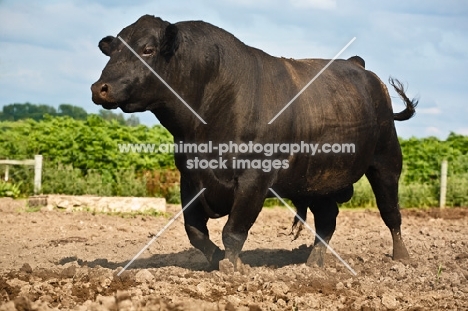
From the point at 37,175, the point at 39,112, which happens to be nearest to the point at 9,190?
the point at 37,175

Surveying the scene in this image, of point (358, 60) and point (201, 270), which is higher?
point (358, 60)

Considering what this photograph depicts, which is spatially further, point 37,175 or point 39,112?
point 39,112

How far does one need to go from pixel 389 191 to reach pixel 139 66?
12.7 ft

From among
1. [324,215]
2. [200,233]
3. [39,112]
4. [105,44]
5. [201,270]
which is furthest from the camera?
[39,112]

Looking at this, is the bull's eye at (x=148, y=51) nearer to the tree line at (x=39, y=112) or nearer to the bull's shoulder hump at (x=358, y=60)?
the bull's shoulder hump at (x=358, y=60)

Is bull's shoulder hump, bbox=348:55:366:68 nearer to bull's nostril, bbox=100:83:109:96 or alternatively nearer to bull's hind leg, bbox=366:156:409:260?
bull's hind leg, bbox=366:156:409:260

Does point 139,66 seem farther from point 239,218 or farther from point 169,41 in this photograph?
point 239,218

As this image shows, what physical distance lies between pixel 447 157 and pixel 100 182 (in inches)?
467

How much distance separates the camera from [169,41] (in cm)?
677

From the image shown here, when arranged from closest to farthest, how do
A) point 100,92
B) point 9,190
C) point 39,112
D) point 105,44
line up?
point 100,92, point 105,44, point 9,190, point 39,112

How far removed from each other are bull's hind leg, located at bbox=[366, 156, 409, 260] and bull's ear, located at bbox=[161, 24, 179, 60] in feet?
10.9

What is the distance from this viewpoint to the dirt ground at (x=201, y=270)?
5781mm

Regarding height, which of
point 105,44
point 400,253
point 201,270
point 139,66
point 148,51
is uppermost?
point 105,44

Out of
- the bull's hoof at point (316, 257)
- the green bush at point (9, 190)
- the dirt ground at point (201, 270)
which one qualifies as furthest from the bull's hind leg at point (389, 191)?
the green bush at point (9, 190)
